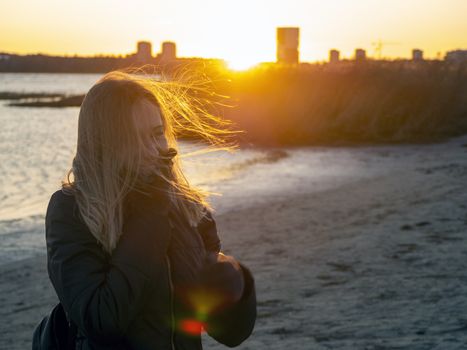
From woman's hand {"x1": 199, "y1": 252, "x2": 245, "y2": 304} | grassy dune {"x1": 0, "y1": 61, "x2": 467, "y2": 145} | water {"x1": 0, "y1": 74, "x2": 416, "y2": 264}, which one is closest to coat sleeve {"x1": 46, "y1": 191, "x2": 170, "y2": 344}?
woman's hand {"x1": 199, "y1": 252, "x2": 245, "y2": 304}

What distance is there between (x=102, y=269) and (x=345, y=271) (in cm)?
551

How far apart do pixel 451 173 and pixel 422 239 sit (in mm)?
7015

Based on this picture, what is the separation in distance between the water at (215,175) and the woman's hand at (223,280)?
5.94 meters

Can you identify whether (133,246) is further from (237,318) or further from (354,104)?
(354,104)

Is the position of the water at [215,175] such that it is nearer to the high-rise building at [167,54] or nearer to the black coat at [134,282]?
the high-rise building at [167,54]

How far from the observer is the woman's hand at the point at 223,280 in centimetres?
202

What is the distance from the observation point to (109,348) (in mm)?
1979

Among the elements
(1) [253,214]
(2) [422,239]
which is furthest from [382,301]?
(1) [253,214]

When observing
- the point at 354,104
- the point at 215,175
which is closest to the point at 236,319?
the point at 215,175

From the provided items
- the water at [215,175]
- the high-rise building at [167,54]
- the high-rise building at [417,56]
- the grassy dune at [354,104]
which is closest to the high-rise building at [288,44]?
the high-rise building at [417,56]

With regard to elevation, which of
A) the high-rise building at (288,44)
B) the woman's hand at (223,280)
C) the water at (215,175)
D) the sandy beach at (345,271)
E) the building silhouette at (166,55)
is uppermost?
the high-rise building at (288,44)

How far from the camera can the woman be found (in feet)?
6.25

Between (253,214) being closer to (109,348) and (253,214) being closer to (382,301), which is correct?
(382,301)

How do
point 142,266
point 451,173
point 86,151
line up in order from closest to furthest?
point 142,266 < point 86,151 < point 451,173
